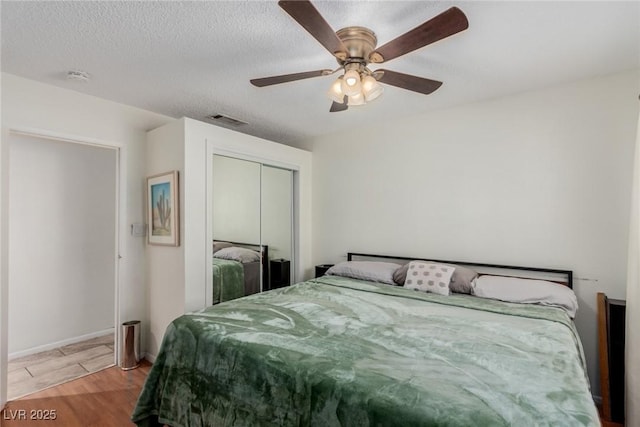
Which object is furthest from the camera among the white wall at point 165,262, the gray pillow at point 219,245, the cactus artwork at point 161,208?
the gray pillow at point 219,245

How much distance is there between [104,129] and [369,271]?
292cm

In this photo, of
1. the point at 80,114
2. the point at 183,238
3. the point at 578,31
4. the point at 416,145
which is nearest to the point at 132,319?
the point at 183,238

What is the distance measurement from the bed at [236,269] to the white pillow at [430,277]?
1.71 metres

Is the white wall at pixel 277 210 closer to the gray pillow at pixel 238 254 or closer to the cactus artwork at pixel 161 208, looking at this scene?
the gray pillow at pixel 238 254

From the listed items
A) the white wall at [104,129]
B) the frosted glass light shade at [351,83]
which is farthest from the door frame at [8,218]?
the frosted glass light shade at [351,83]

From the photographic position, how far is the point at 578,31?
192 cm

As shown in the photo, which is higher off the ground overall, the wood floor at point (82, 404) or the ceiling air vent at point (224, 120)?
the ceiling air vent at point (224, 120)

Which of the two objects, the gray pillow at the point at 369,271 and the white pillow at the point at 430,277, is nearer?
the white pillow at the point at 430,277

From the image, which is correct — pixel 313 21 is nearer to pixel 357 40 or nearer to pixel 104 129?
pixel 357 40

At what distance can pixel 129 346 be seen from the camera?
2979 millimetres

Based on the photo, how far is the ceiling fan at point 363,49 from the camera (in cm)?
141

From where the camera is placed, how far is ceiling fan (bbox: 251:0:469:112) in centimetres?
141

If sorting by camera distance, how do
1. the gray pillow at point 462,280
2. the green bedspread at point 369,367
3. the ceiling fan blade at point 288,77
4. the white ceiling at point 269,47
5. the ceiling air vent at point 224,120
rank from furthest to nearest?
the ceiling air vent at point 224,120 < the gray pillow at point 462,280 < the ceiling fan blade at point 288,77 < the white ceiling at point 269,47 < the green bedspread at point 369,367

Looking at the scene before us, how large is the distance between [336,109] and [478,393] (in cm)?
198
